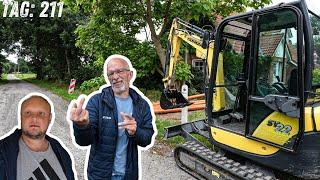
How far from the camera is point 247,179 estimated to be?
471cm

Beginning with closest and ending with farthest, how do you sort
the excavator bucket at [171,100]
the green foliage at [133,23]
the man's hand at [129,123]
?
the man's hand at [129,123]
the excavator bucket at [171,100]
the green foliage at [133,23]

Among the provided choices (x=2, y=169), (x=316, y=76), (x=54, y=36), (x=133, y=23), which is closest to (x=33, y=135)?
(x=2, y=169)

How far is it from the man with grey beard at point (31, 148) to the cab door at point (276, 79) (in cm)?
338

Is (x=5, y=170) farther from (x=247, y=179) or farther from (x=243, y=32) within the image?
(x=243, y=32)

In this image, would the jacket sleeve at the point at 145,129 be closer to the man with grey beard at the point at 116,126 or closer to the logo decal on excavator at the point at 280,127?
the man with grey beard at the point at 116,126

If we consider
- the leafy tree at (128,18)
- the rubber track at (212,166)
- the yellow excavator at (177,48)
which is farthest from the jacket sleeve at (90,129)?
the leafy tree at (128,18)

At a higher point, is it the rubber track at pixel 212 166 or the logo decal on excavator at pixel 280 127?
the logo decal on excavator at pixel 280 127

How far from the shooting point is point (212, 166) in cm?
529

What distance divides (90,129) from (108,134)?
0.17m

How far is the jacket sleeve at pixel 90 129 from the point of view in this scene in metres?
1.80

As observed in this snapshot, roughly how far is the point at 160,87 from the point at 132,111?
53.2ft

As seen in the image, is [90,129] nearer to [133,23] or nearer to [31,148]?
[31,148]

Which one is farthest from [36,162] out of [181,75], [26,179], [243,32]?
[181,75]

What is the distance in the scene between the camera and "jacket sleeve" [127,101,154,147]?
1900mm
